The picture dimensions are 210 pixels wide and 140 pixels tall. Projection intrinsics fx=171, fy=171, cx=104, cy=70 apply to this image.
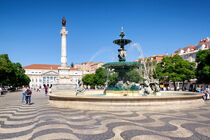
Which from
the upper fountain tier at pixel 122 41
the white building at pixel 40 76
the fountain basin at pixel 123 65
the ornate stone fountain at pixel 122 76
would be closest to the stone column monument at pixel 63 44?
the upper fountain tier at pixel 122 41

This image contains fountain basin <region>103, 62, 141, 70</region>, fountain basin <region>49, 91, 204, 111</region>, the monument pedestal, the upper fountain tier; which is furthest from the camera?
the monument pedestal

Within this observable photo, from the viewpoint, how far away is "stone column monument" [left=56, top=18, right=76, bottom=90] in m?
36.8

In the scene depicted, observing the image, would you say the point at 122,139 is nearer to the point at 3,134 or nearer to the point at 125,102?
the point at 3,134

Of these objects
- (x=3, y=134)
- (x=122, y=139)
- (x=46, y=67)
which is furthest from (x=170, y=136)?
(x=46, y=67)

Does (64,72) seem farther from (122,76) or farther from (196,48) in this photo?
(196,48)

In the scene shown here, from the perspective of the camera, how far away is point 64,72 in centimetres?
3909

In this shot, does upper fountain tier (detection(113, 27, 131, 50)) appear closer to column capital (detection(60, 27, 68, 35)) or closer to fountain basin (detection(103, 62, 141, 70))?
fountain basin (detection(103, 62, 141, 70))

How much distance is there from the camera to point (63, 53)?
41.3 m

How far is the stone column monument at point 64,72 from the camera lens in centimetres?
3684

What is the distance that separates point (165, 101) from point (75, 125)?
567 centimetres

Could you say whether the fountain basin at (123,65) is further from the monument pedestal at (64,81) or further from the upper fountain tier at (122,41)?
the monument pedestal at (64,81)

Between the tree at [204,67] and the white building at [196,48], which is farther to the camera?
the white building at [196,48]

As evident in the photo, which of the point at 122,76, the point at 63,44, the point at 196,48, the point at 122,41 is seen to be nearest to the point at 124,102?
the point at 122,76

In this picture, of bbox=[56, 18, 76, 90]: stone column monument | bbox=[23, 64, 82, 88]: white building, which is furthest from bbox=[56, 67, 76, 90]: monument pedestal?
bbox=[23, 64, 82, 88]: white building
